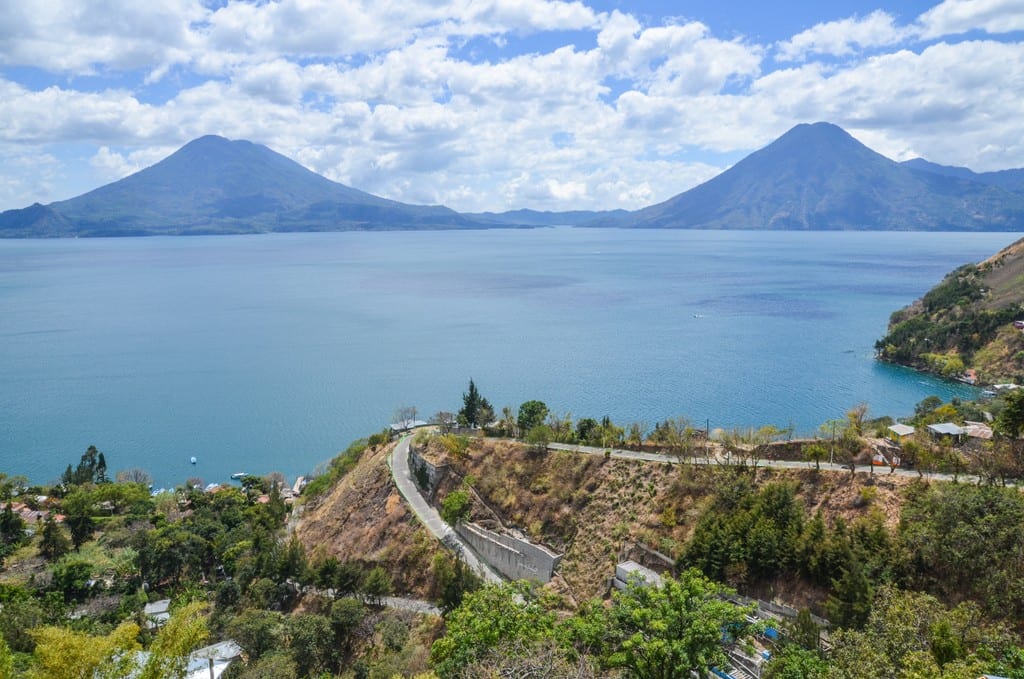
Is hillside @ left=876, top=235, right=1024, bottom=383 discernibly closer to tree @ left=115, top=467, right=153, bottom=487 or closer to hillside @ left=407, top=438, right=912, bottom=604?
hillside @ left=407, top=438, right=912, bottom=604

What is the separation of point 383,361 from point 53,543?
4080cm

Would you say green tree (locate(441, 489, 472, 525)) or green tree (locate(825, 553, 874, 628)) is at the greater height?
green tree (locate(825, 553, 874, 628))

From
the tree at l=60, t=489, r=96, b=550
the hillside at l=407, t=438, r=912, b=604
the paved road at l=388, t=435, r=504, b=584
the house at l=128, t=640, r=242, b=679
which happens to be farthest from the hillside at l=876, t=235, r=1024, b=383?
the tree at l=60, t=489, r=96, b=550

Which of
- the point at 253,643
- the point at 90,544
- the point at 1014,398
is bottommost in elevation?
the point at 90,544

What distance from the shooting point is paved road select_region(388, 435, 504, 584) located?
2917 cm

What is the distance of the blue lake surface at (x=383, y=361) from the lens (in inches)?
2215

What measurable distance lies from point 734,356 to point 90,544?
208 feet

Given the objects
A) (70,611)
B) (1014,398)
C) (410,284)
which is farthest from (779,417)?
(410,284)

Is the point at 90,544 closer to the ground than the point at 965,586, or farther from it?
closer to the ground

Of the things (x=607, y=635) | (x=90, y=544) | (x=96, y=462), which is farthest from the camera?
(x=96, y=462)

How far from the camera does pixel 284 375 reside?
234 ft

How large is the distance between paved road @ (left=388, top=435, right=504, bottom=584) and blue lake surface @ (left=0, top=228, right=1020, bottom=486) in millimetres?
15497

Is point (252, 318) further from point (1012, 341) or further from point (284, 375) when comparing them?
point (1012, 341)

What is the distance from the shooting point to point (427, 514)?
110ft
